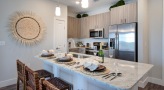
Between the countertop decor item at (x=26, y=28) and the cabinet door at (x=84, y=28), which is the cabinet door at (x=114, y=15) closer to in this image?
the cabinet door at (x=84, y=28)

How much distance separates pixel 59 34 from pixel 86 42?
1824mm

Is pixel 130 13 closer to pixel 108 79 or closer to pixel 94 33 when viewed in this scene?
pixel 94 33

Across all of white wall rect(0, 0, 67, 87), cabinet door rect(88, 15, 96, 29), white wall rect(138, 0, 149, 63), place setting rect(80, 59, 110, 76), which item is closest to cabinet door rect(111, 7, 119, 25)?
white wall rect(138, 0, 149, 63)

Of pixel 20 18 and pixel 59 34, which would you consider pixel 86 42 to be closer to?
pixel 59 34

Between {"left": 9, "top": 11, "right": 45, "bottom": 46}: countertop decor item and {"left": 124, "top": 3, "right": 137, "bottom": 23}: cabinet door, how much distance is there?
9.46 feet

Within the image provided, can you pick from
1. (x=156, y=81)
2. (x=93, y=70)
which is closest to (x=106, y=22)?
(x=156, y=81)

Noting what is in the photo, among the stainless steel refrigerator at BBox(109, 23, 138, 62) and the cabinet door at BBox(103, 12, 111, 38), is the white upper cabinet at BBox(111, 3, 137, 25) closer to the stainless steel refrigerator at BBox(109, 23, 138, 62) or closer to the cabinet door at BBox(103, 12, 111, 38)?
the stainless steel refrigerator at BBox(109, 23, 138, 62)

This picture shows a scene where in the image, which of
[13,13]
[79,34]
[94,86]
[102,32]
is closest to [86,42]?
[79,34]

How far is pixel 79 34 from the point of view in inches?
231

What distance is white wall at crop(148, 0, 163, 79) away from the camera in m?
3.40

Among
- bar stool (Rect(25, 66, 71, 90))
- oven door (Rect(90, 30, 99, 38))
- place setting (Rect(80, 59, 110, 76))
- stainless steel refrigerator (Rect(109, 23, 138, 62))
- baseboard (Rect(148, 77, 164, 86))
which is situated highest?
oven door (Rect(90, 30, 99, 38))

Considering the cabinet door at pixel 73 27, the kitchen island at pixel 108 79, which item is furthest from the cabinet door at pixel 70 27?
the kitchen island at pixel 108 79

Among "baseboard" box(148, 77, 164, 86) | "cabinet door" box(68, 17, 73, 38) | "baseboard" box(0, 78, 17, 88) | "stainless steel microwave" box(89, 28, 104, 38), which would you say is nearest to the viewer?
"baseboard" box(0, 78, 17, 88)

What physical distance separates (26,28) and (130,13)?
338 cm
